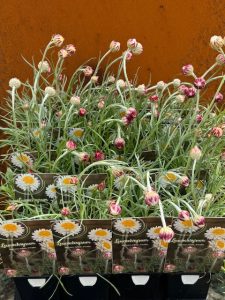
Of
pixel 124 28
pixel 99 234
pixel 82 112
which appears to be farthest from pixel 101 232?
pixel 124 28

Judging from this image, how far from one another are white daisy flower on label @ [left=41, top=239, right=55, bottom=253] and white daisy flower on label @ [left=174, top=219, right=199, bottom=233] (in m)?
0.22

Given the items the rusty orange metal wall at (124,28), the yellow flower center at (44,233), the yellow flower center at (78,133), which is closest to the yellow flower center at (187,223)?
the yellow flower center at (44,233)

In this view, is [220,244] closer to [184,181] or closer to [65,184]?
[184,181]

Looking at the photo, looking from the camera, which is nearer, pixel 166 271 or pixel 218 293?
pixel 166 271

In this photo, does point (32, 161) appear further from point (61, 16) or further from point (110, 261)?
point (61, 16)

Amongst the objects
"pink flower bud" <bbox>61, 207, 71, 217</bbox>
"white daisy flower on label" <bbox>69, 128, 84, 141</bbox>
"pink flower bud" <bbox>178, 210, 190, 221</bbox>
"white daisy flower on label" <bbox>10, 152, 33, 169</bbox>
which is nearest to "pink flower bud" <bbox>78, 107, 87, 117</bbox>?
"white daisy flower on label" <bbox>69, 128, 84, 141</bbox>

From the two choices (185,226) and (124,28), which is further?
(124,28)

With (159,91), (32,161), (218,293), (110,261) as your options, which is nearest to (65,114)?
(32,161)

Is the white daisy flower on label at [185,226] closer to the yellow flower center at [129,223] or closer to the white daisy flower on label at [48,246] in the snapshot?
the yellow flower center at [129,223]

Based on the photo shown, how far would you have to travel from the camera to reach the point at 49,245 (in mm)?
896

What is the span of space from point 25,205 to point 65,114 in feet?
0.85

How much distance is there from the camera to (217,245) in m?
0.90

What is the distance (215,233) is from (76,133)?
387mm

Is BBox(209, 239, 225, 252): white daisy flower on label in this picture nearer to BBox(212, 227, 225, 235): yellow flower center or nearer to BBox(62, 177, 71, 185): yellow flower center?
BBox(212, 227, 225, 235): yellow flower center
